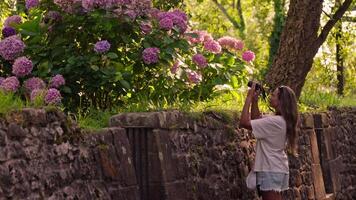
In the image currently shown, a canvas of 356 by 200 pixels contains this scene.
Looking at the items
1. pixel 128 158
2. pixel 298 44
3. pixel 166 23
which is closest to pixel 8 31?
pixel 166 23

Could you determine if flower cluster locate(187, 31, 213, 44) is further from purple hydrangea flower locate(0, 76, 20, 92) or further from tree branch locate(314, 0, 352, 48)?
tree branch locate(314, 0, 352, 48)

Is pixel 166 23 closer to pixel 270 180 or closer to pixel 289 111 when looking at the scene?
pixel 289 111

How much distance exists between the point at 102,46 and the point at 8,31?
103 cm

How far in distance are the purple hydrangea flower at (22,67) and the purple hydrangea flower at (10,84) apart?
175 mm

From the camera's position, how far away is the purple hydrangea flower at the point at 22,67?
26.4ft

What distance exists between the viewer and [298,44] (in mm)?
13703

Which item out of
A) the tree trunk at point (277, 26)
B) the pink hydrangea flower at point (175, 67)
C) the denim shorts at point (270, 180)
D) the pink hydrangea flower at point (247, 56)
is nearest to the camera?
the denim shorts at point (270, 180)

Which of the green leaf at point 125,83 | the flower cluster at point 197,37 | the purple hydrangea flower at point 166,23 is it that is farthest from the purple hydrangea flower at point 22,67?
the flower cluster at point 197,37

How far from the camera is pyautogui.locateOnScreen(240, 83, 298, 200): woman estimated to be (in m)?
8.75

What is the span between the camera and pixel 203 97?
1006 cm

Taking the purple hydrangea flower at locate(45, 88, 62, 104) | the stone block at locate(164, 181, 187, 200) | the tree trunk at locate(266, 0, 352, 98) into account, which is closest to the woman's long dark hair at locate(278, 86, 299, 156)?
the stone block at locate(164, 181, 187, 200)

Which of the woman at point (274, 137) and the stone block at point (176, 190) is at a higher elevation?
the woman at point (274, 137)

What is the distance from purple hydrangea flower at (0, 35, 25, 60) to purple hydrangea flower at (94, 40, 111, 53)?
756 mm

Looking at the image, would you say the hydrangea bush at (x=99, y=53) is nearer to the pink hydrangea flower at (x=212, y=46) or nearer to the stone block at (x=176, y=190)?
the pink hydrangea flower at (x=212, y=46)
